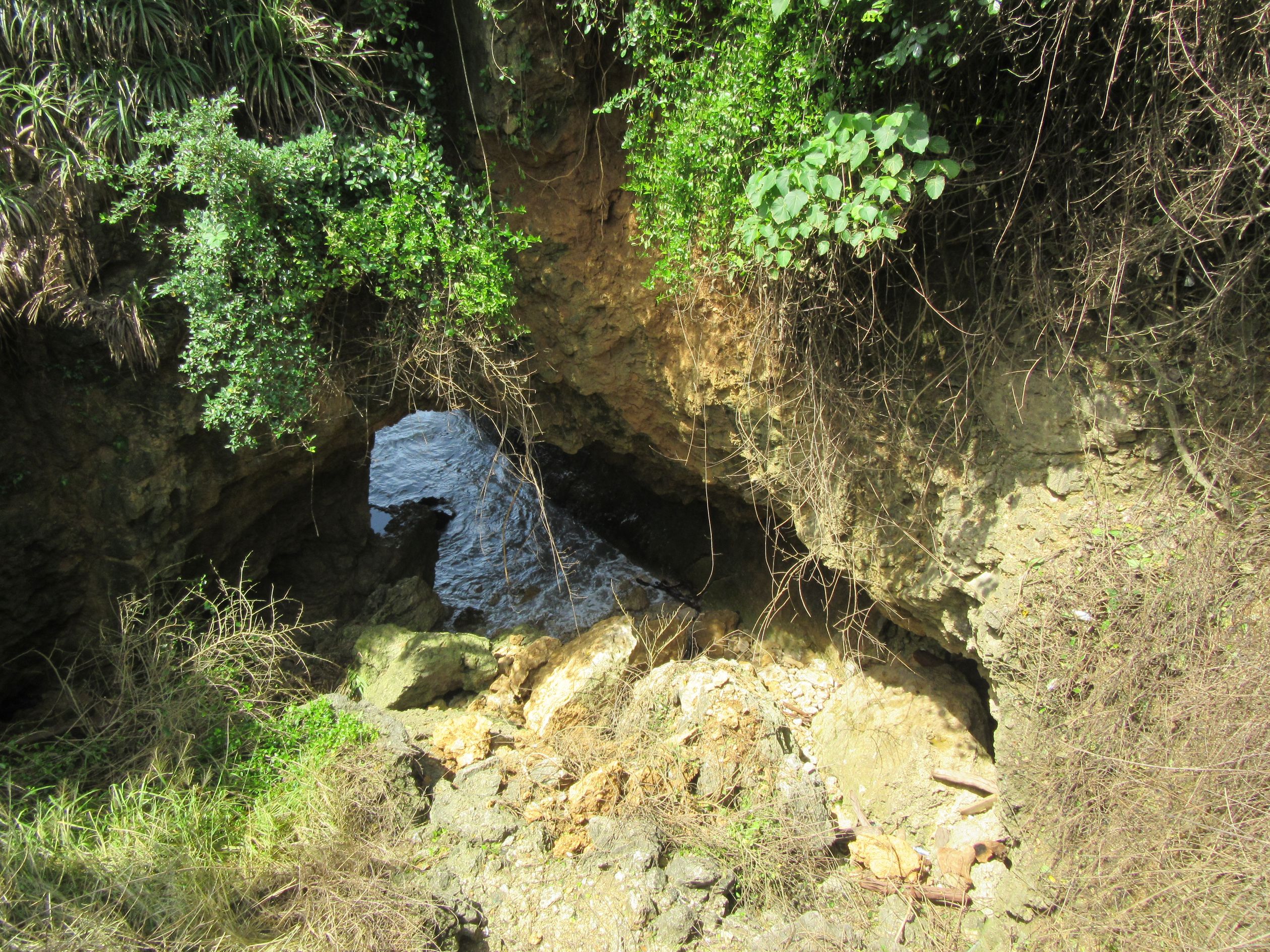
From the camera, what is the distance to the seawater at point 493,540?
652 cm

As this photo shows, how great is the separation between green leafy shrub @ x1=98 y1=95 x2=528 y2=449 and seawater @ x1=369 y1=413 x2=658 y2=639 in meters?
2.00

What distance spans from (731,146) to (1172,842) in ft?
10.9

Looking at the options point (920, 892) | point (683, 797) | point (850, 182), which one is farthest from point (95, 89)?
point (920, 892)

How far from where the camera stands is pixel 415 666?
15.0 feet

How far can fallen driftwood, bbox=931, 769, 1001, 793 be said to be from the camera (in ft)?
12.7

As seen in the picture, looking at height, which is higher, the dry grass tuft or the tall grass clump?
the dry grass tuft

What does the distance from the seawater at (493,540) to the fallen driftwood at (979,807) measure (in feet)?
9.81

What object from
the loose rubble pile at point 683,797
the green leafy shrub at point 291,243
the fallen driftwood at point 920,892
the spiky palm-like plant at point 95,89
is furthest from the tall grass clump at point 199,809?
the fallen driftwood at point 920,892

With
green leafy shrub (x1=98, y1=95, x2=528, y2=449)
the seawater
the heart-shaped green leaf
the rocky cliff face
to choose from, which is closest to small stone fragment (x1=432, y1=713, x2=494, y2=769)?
the seawater

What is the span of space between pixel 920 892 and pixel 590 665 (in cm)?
223

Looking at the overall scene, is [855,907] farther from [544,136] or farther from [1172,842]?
[544,136]

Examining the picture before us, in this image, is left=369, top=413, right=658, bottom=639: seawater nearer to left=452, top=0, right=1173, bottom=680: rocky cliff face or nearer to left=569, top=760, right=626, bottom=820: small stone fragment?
left=452, top=0, right=1173, bottom=680: rocky cliff face

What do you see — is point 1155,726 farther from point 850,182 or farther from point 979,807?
point 850,182

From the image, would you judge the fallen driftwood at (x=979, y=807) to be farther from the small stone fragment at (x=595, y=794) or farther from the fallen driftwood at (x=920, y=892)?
the small stone fragment at (x=595, y=794)
